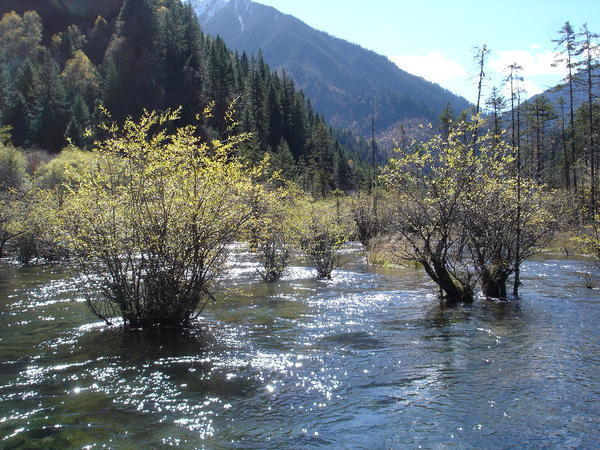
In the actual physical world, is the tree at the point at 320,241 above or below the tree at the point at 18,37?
below

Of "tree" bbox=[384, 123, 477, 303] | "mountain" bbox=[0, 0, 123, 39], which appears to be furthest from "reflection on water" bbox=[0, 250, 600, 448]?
"mountain" bbox=[0, 0, 123, 39]

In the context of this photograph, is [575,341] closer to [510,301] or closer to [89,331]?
[510,301]

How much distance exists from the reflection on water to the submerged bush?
1.00 metres

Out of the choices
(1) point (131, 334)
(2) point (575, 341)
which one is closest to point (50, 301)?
(1) point (131, 334)

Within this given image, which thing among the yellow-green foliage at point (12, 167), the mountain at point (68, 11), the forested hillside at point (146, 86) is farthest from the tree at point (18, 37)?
the yellow-green foliage at point (12, 167)

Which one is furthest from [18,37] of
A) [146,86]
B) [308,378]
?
[308,378]

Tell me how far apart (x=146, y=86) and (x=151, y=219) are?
95.5 meters

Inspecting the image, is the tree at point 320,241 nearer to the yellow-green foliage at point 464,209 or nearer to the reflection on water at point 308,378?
the yellow-green foliage at point 464,209

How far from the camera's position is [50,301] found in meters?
14.3

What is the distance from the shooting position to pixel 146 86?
314 feet

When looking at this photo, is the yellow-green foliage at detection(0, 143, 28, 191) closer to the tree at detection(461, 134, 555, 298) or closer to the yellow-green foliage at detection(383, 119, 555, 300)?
the yellow-green foliage at detection(383, 119, 555, 300)

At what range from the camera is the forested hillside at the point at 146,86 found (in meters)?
84.6

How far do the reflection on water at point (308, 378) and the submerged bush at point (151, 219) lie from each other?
100 centimetres

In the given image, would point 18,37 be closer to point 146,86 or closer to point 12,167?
point 146,86
